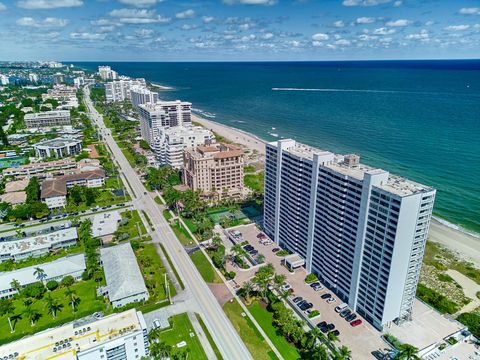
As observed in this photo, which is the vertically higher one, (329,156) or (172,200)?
(329,156)

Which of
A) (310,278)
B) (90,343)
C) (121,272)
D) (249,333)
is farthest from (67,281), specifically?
(310,278)

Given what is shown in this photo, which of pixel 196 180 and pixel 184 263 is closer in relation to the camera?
pixel 184 263

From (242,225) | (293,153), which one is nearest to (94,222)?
(242,225)

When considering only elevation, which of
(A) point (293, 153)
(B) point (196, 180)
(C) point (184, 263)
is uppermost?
(A) point (293, 153)

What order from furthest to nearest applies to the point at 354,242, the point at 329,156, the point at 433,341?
the point at 329,156 < the point at 354,242 < the point at 433,341

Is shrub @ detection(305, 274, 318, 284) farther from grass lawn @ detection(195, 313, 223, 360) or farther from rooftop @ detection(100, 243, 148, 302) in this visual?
rooftop @ detection(100, 243, 148, 302)

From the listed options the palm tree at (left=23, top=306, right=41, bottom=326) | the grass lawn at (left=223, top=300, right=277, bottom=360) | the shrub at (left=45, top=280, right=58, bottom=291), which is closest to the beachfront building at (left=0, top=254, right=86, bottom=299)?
the shrub at (left=45, top=280, right=58, bottom=291)

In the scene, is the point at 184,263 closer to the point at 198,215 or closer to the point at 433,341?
the point at 198,215

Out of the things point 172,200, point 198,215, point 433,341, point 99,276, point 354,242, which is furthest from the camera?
point 172,200
